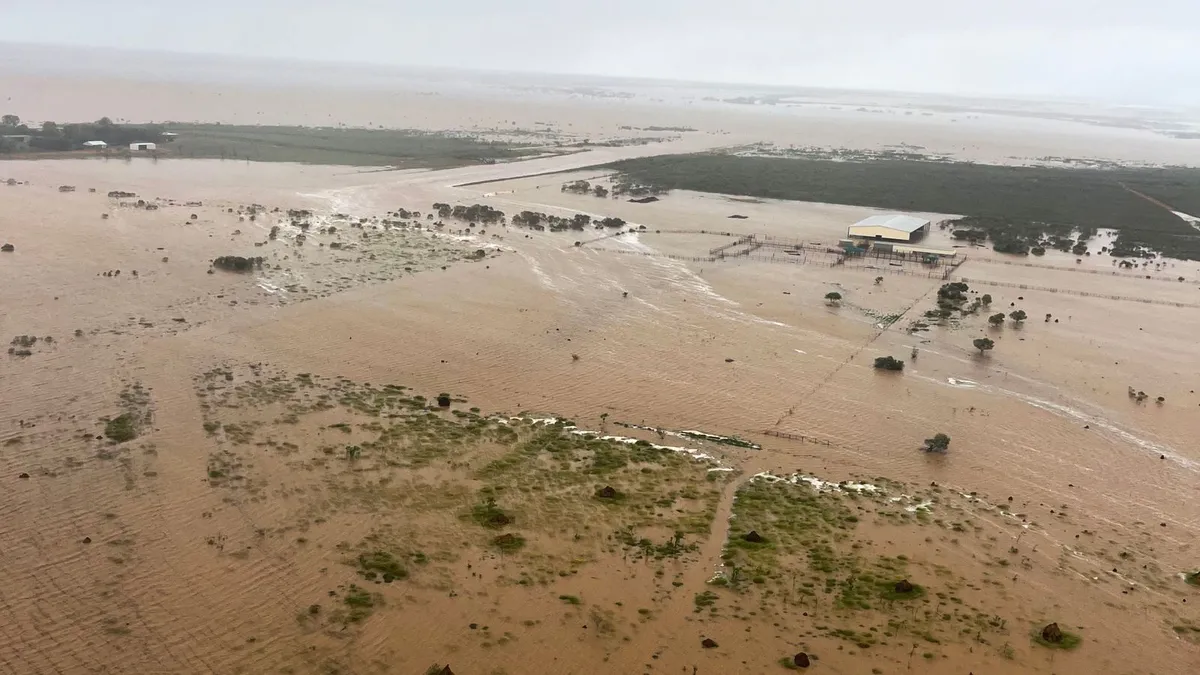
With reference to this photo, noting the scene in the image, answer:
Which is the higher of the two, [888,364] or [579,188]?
[579,188]

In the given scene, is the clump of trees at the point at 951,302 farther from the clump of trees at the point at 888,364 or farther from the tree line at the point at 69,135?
the tree line at the point at 69,135

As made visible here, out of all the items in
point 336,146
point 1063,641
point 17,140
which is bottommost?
point 1063,641

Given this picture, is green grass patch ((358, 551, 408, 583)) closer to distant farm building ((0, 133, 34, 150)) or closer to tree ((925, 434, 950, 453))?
tree ((925, 434, 950, 453))

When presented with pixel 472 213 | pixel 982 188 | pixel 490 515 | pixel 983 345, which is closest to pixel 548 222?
pixel 472 213

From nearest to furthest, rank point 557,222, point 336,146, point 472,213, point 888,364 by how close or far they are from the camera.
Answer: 1. point 888,364
2. point 557,222
3. point 472,213
4. point 336,146

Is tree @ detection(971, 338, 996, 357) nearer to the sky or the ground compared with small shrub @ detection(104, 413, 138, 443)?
nearer to the ground

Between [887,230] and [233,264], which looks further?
[887,230]

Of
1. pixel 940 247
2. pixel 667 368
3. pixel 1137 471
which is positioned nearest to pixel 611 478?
pixel 667 368

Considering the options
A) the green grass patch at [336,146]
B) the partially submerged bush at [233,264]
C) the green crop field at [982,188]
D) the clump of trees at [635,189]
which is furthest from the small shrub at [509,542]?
the green grass patch at [336,146]

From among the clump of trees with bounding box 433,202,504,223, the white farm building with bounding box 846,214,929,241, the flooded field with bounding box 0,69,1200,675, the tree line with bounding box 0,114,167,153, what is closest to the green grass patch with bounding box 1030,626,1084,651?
the flooded field with bounding box 0,69,1200,675

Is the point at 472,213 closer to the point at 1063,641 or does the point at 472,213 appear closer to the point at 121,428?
the point at 121,428
